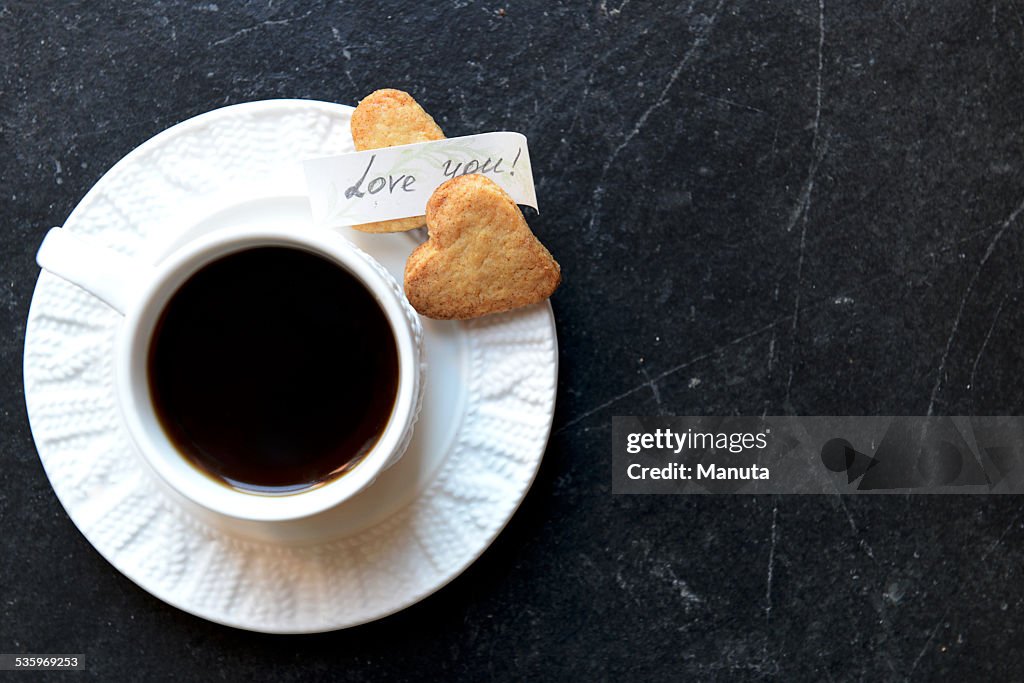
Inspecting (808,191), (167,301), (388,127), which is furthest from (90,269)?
(808,191)

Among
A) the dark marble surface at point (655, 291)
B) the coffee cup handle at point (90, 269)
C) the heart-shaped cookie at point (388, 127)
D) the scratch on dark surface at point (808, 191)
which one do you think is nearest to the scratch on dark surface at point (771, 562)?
the dark marble surface at point (655, 291)

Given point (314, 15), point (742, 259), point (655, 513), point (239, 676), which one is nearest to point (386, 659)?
point (239, 676)

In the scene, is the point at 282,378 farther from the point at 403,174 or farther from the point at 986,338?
the point at 986,338

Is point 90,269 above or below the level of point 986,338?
above

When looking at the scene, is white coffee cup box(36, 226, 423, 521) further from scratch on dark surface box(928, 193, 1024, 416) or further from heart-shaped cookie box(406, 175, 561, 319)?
scratch on dark surface box(928, 193, 1024, 416)

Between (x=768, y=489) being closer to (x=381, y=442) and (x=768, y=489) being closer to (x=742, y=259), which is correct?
(x=742, y=259)

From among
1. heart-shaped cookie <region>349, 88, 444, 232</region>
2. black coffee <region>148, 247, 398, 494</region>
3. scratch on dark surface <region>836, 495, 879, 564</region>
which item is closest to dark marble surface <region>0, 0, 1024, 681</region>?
scratch on dark surface <region>836, 495, 879, 564</region>

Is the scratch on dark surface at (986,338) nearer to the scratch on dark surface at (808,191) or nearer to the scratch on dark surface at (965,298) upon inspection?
the scratch on dark surface at (965,298)
